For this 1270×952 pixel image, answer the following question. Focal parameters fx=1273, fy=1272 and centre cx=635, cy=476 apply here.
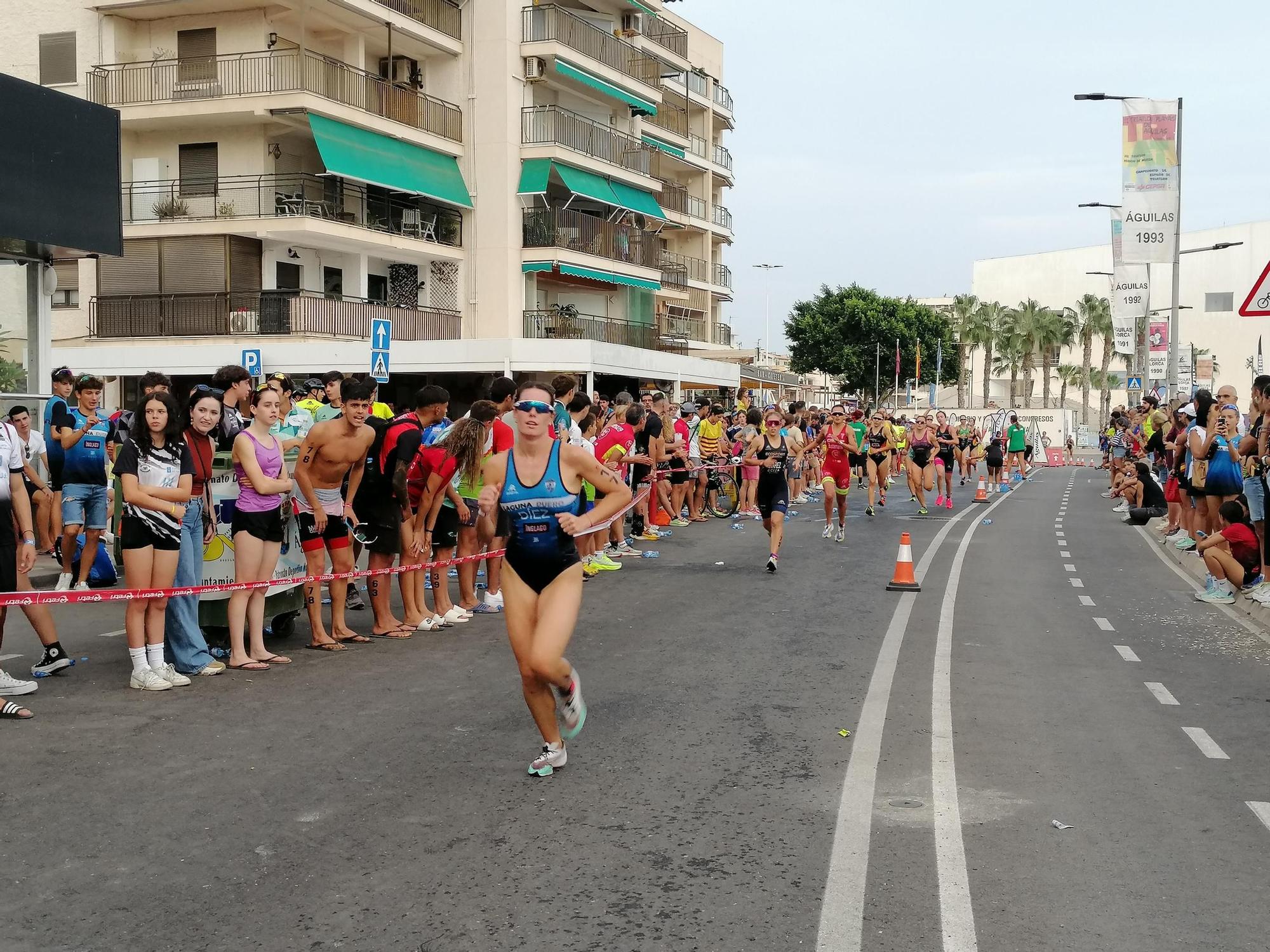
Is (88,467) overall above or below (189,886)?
above

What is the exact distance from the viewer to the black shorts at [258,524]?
9250mm

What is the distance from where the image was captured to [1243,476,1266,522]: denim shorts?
12609 millimetres

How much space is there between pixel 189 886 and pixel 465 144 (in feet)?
119

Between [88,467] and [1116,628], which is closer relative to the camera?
[1116,628]

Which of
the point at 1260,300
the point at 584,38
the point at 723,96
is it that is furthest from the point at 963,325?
the point at 1260,300

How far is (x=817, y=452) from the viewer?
3128 centimetres

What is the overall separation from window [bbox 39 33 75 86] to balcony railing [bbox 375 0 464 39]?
8.75 m

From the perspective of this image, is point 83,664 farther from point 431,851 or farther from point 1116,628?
point 1116,628

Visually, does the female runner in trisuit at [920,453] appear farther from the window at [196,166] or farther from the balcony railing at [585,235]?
the window at [196,166]

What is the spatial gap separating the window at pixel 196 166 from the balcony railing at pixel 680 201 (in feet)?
79.2

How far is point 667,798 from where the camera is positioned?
5.98 metres

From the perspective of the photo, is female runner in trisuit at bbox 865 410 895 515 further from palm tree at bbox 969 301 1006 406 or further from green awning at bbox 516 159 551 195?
palm tree at bbox 969 301 1006 406

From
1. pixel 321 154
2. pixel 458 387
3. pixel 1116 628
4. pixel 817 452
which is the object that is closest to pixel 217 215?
pixel 321 154

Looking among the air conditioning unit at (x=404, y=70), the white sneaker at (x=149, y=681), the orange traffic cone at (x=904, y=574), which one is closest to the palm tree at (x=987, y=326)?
the air conditioning unit at (x=404, y=70)
